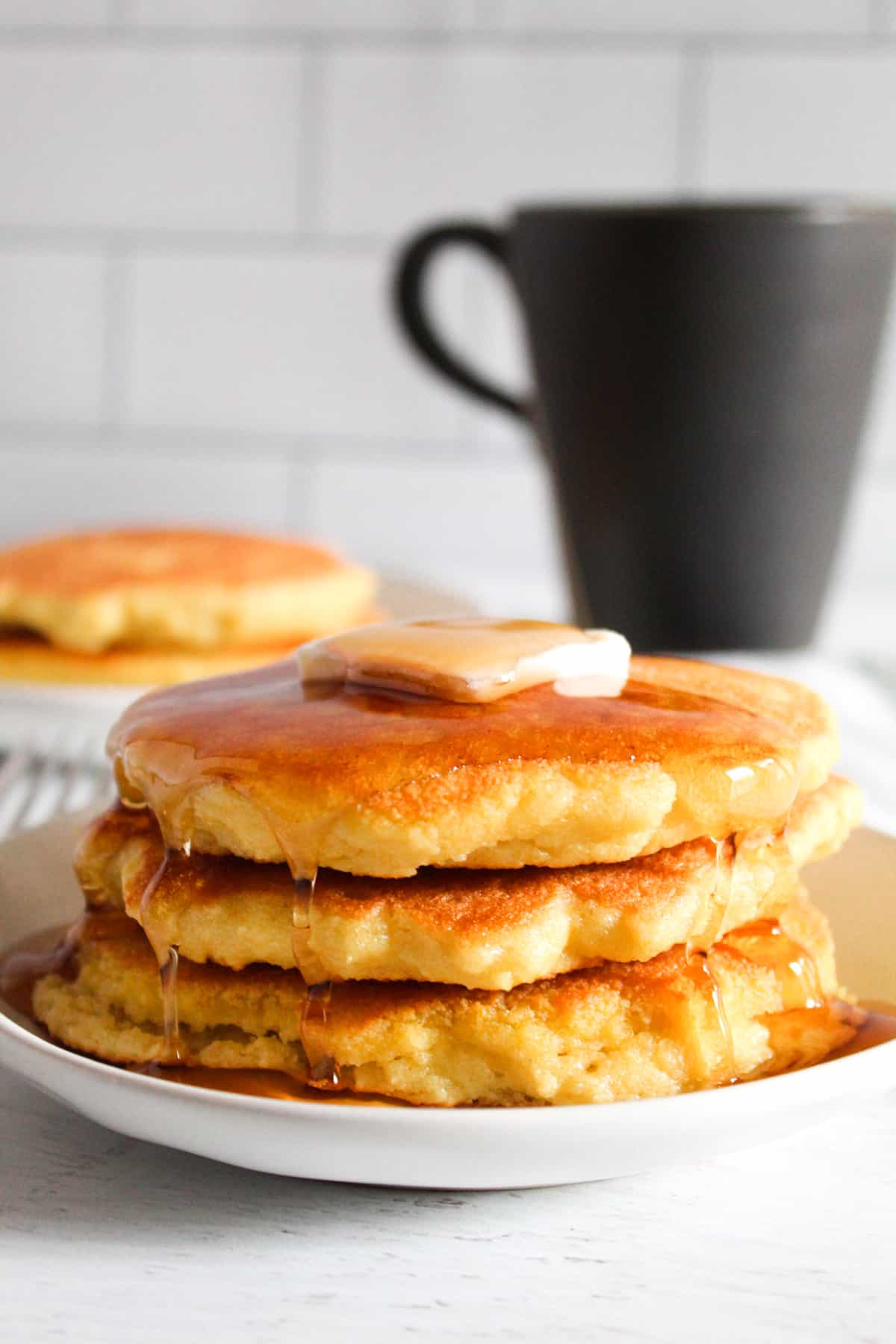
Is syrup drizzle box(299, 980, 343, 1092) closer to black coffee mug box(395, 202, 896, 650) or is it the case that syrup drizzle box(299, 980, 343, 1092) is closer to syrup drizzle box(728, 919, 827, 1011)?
syrup drizzle box(728, 919, 827, 1011)

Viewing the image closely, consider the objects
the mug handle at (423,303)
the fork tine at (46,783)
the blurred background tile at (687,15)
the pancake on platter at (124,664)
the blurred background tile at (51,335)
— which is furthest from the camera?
the blurred background tile at (51,335)

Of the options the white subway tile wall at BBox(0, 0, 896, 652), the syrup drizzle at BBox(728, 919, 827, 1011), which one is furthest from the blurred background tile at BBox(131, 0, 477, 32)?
the syrup drizzle at BBox(728, 919, 827, 1011)

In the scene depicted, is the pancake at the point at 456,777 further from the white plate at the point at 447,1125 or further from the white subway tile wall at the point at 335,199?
the white subway tile wall at the point at 335,199

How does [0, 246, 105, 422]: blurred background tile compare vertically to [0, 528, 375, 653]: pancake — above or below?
above

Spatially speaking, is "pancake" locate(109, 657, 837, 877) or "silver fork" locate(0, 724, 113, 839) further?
"silver fork" locate(0, 724, 113, 839)

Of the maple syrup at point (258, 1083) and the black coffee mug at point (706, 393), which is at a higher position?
the black coffee mug at point (706, 393)

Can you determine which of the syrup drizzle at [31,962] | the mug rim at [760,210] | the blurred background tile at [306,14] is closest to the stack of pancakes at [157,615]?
the mug rim at [760,210]

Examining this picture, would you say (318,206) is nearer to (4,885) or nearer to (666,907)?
(4,885)
